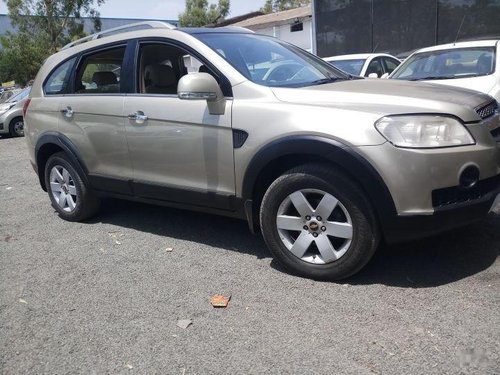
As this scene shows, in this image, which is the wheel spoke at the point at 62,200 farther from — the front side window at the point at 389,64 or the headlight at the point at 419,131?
the front side window at the point at 389,64

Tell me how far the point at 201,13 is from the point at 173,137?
4950 centimetres

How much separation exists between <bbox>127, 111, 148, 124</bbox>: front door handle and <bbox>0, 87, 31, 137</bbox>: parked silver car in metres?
12.5

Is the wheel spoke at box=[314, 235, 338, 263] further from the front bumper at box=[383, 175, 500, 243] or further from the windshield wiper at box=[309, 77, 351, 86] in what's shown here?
the windshield wiper at box=[309, 77, 351, 86]

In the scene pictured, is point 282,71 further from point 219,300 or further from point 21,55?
point 21,55

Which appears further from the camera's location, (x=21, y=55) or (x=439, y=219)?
(x=21, y=55)

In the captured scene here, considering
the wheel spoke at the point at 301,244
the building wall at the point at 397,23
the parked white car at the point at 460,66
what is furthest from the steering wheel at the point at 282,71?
the building wall at the point at 397,23

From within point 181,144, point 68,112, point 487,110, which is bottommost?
point 181,144

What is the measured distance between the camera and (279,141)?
3.39 metres

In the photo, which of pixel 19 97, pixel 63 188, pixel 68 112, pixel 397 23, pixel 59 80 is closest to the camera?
pixel 68 112

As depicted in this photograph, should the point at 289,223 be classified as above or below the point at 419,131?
below

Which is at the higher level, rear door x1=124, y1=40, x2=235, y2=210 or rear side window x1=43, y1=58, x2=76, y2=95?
rear side window x1=43, y1=58, x2=76, y2=95

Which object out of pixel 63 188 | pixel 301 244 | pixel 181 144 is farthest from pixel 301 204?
pixel 63 188

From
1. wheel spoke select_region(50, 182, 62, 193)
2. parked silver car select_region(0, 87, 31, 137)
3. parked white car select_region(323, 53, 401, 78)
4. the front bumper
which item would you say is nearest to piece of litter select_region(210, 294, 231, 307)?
the front bumper

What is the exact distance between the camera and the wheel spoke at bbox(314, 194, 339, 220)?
10.8 ft
